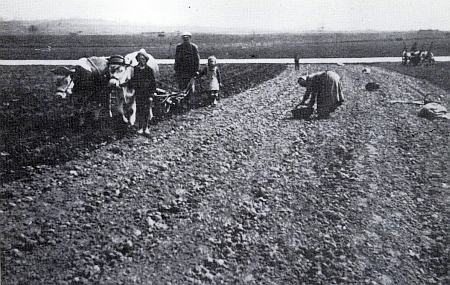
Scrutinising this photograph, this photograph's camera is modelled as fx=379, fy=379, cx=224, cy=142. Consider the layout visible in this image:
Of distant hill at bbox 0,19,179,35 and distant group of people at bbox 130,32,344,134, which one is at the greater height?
distant hill at bbox 0,19,179,35

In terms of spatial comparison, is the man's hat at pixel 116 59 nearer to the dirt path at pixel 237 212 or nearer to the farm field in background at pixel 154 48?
the dirt path at pixel 237 212

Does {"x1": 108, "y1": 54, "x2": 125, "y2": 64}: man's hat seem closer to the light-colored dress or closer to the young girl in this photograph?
the young girl

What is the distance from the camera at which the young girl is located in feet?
21.9

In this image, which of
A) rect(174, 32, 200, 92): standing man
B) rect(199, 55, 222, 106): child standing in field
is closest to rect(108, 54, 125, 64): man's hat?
rect(174, 32, 200, 92): standing man

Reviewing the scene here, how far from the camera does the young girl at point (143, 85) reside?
666cm

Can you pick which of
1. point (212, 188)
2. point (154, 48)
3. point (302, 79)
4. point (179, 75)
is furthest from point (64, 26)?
point (154, 48)

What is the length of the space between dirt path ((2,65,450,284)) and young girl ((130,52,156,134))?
0.44 metres

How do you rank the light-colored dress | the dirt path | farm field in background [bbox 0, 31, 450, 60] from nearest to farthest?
1. the dirt path
2. the light-colored dress
3. farm field in background [bbox 0, 31, 450, 60]

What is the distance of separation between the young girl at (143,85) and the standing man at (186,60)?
202 cm

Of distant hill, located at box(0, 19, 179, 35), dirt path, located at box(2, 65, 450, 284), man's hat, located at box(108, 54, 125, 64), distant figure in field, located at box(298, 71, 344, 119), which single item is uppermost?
distant hill, located at box(0, 19, 179, 35)

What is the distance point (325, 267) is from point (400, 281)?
2.31ft

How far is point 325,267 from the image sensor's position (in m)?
3.74

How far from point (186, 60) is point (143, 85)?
222cm

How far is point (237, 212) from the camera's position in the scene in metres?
4.57
